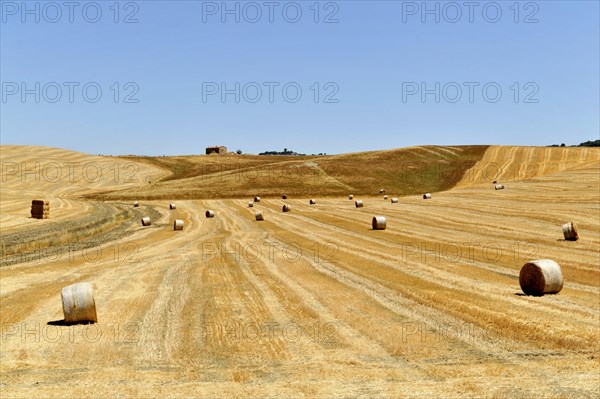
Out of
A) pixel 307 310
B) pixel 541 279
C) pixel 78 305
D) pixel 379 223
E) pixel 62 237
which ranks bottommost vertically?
pixel 307 310

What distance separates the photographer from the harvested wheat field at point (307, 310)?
1021cm

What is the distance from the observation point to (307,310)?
15000 millimetres

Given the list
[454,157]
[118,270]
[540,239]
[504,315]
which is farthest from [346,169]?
[504,315]

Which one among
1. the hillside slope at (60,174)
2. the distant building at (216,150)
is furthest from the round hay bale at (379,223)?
the distant building at (216,150)

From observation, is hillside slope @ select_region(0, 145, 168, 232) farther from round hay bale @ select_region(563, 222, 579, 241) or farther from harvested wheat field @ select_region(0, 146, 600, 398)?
round hay bale @ select_region(563, 222, 579, 241)

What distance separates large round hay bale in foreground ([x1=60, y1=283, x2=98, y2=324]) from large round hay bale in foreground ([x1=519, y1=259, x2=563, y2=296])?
40.0 feet

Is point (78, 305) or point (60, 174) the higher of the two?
point (60, 174)

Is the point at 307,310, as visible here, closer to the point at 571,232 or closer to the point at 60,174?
the point at 571,232

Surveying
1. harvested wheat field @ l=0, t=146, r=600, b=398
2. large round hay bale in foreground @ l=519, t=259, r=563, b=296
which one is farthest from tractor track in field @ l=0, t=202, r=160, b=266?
large round hay bale in foreground @ l=519, t=259, r=563, b=296

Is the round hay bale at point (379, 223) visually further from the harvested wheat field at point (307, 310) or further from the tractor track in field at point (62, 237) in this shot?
the tractor track in field at point (62, 237)

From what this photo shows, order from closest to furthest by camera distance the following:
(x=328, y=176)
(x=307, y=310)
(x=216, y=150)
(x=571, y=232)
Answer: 1. (x=307, y=310)
2. (x=571, y=232)
3. (x=328, y=176)
4. (x=216, y=150)

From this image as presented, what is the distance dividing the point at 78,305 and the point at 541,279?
1274 centimetres

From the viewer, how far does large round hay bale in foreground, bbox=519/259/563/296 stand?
52.8ft

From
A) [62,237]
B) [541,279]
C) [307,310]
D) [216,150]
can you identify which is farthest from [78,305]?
[216,150]
